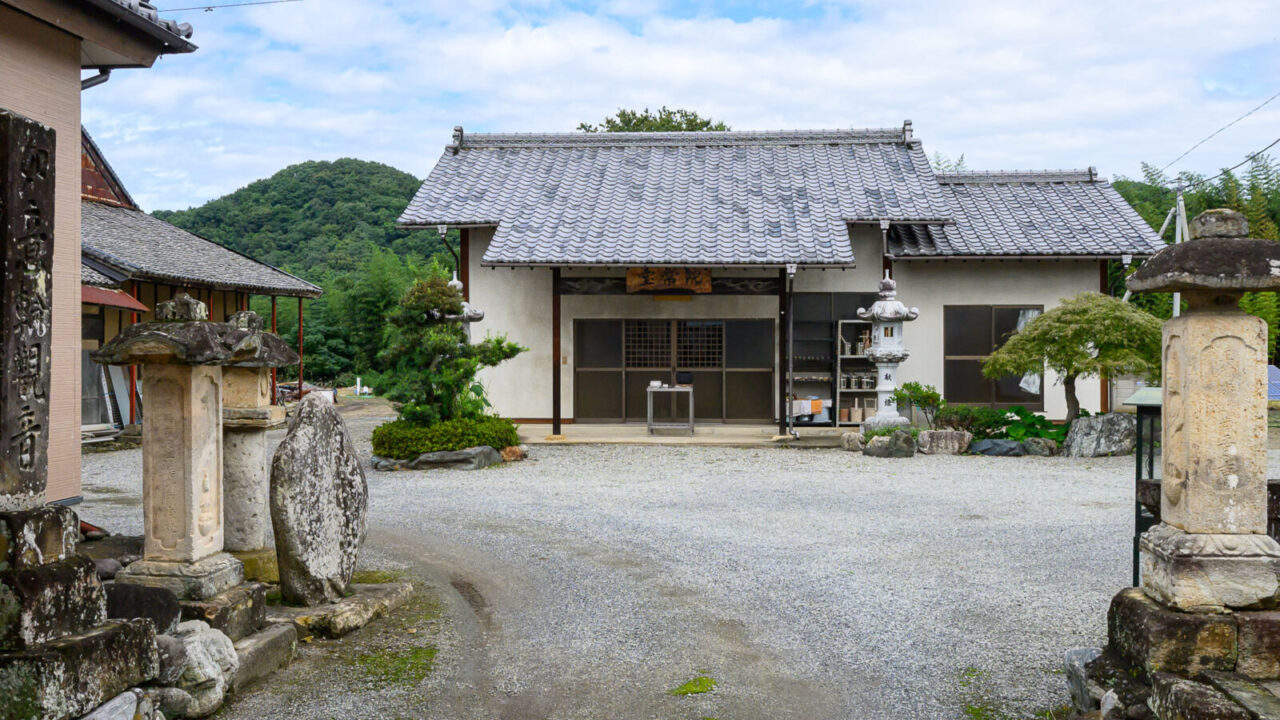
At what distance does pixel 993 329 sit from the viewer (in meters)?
15.4

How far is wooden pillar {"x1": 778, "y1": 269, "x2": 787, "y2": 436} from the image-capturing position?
14.4 m

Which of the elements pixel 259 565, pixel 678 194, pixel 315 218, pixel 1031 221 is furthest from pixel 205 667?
pixel 315 218

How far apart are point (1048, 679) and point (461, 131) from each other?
16022 mm

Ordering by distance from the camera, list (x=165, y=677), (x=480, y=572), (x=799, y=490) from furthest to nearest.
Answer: (x=799, y=490), (x=480, y=572), (x=165, y=677)

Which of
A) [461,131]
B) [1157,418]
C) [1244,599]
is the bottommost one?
[1244,599]

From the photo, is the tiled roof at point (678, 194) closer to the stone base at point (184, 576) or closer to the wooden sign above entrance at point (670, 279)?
the wooden sign above entrance at point (670, 279)

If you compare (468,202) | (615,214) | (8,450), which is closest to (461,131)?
(468,202)

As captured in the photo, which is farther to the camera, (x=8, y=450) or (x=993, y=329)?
(x=993, y=329)

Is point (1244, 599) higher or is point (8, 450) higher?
point (8, 450)

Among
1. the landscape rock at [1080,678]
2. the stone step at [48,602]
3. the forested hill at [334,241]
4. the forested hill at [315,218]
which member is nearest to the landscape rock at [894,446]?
the landscape rock at [1080,678]

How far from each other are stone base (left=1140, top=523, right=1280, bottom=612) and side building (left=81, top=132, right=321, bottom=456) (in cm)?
1261

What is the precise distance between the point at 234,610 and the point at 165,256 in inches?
501

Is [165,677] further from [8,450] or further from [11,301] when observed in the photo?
[11,301]

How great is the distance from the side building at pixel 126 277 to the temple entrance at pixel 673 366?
6.21 m
